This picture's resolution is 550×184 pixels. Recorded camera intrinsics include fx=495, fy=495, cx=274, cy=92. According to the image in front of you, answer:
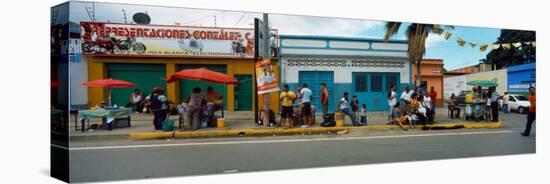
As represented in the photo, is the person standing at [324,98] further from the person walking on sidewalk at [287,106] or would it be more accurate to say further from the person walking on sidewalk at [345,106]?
the person walking on sidewalk at [287,106]

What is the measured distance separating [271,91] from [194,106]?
6.01ft

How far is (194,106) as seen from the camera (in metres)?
10.9

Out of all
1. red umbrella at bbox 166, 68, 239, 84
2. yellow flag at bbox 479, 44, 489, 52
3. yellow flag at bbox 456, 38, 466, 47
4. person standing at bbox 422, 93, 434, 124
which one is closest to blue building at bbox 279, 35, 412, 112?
person standing at bbox 422, 93, 434, 124

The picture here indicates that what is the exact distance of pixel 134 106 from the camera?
1034 centimetres

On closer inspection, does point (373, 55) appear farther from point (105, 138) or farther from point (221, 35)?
point (105, 138)

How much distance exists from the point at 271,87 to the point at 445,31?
4.98m

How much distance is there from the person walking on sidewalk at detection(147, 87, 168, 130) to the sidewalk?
0.64 ft

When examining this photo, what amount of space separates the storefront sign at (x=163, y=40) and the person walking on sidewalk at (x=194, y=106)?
37.0 inches

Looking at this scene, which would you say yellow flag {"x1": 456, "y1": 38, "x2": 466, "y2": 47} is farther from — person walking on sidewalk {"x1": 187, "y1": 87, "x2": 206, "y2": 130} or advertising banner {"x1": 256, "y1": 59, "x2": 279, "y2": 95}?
person walking on sidewalk {"x1": 187, "y1": 87, "x2": 206, "y2": 130}

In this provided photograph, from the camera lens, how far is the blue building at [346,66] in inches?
460

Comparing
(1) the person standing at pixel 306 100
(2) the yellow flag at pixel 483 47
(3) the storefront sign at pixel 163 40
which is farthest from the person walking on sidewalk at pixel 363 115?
(2) the yellow flag at pixel 483 47

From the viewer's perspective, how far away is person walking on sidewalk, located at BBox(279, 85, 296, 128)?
11508mm

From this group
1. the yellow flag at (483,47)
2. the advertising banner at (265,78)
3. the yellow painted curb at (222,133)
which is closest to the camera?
the yellow painted curb at (222,133)

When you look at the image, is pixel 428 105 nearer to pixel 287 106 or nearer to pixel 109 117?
pixel 287 106
